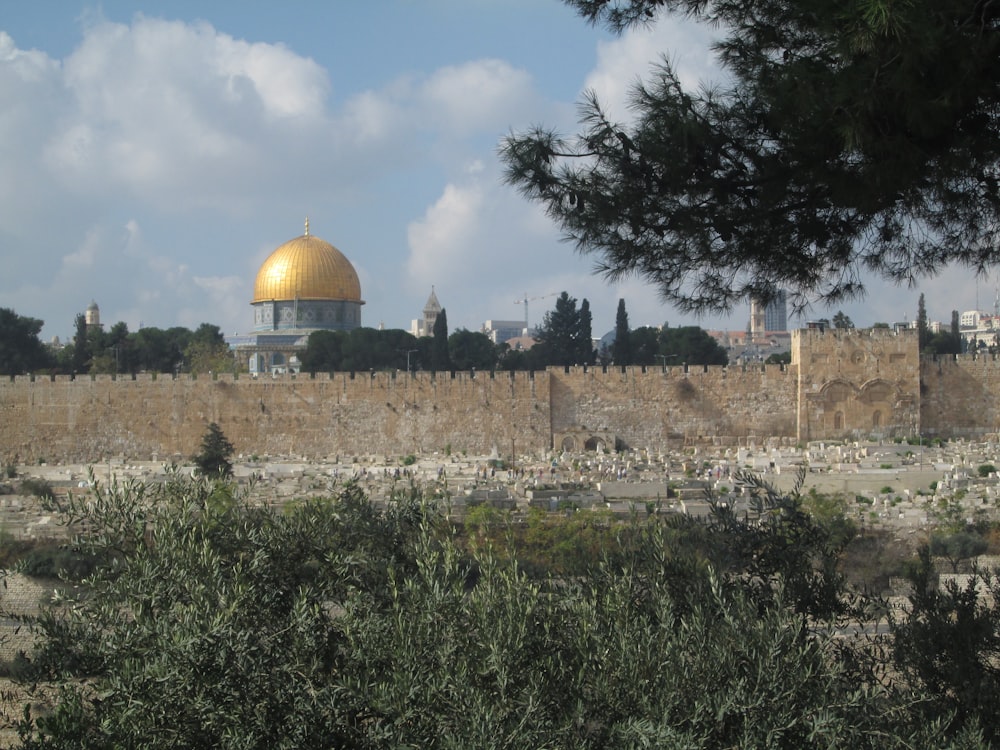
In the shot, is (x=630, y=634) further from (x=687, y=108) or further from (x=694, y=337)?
(x=694, y=337)

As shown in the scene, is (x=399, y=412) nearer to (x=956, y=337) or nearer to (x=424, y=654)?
(x=424, y=654)

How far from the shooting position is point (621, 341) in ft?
108

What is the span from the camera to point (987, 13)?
4078mm

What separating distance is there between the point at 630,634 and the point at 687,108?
2.17 metres

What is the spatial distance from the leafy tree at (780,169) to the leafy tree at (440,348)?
27745 millimetres

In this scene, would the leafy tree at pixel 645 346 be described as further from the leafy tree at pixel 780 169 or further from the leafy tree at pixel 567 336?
the leafy tree at pixel 780 169

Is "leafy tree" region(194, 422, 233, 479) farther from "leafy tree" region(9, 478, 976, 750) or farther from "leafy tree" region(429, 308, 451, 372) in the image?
"leafy tree" region(9, 478, 976, 750)

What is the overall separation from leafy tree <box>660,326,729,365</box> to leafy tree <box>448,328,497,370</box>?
17.2 ft

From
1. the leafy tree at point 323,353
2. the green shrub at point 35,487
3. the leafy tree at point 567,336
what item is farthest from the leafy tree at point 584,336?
the green shrub at point 35,487

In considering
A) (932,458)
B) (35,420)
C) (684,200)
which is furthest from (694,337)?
(684,200)

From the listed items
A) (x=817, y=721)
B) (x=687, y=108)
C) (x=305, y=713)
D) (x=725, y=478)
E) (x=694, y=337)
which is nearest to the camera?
(x=817, y=721)

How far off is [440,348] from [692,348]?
7.32 metres

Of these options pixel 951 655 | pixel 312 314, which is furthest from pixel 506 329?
pixel 951 655

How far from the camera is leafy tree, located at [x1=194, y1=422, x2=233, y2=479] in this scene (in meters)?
19.7
